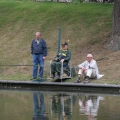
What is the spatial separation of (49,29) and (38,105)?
12.4 m

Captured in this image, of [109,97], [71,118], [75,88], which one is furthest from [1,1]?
[71,118]

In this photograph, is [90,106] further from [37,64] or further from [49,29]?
[49,29]

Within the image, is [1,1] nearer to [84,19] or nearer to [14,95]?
[84,19]

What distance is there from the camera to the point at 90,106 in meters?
16.8

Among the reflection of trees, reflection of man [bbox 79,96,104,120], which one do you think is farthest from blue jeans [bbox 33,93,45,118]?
reflection of man [bbox 79,96,104,120]

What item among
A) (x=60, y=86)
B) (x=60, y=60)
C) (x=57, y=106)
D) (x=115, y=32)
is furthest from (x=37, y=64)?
(x=57, y=106)

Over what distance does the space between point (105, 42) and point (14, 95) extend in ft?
26.4

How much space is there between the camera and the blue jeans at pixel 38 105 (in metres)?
15.3

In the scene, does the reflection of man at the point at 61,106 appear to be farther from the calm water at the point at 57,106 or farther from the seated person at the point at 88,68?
the seated person at the point at 88,68

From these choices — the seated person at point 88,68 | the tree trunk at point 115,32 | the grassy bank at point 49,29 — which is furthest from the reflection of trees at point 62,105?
the tree trunk at point 115,32

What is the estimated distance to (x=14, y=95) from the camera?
19.5 meters

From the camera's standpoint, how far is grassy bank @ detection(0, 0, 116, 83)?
2530cm

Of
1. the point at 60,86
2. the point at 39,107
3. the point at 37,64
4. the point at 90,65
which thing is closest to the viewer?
the point at 39,107

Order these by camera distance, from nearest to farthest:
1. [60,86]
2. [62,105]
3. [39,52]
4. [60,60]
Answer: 1. [62,105]
2. [60,86]
3. [60,60]
4. [39,52]
